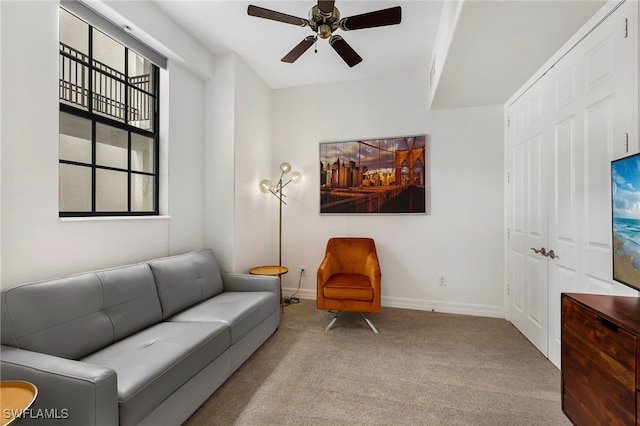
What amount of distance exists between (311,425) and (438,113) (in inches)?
135

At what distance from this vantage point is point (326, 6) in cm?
188

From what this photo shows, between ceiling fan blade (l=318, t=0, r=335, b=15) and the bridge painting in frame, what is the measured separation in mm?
1898

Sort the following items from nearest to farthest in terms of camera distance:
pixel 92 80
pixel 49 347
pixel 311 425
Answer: pixel 49 347, pixel 311 425, pixel 92 80

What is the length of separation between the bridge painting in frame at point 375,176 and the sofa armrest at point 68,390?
295 centimetres

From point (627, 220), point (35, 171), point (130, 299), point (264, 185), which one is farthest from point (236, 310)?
point (627, 220)

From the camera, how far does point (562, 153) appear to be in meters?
2.16

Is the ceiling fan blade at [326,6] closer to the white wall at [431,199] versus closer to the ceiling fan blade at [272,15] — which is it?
the ceiling fan blade at [272,15]

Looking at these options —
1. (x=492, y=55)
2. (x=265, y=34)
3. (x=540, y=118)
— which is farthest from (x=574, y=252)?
(x=265, y=34)

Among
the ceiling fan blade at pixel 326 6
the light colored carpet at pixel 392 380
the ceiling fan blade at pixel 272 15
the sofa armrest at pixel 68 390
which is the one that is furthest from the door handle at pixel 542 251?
the sofa armrest at pixel 68 390

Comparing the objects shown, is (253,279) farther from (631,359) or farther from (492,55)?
(492,55)

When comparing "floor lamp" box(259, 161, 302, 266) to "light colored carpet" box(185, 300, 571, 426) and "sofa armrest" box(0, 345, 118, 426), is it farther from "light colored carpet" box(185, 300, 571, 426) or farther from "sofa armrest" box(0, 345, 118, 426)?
"sofa armrest" box(0, 345, 118, 426)

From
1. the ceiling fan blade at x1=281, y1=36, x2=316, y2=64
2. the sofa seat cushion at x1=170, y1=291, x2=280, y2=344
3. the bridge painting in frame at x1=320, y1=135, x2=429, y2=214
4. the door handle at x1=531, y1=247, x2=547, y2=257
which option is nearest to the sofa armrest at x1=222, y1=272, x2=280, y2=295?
the sofa seat cushion at x1=170, y1=291, x2=280, y2=344

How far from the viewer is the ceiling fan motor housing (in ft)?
6.54

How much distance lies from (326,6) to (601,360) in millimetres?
2411
